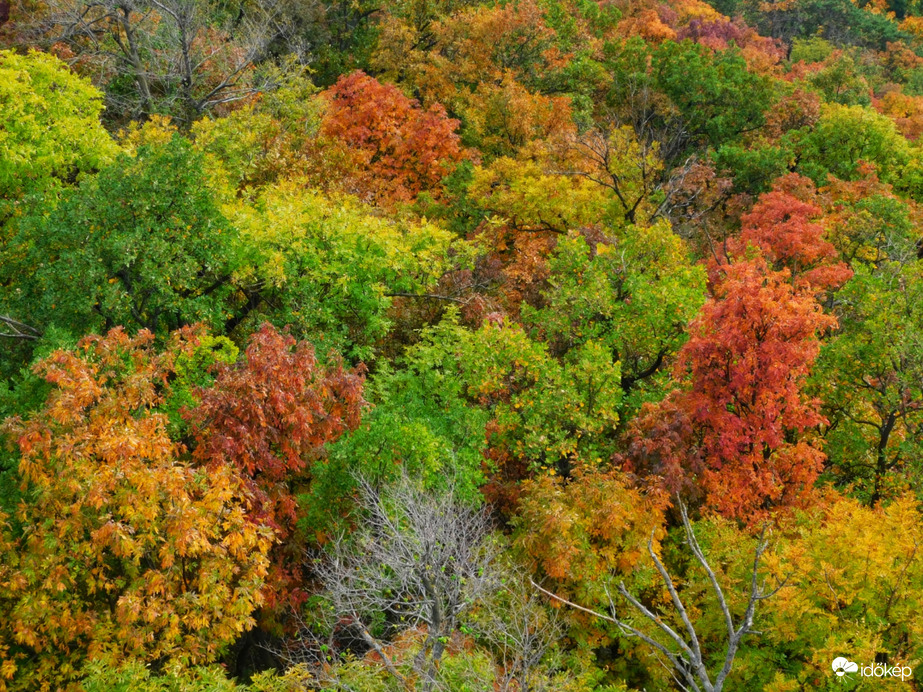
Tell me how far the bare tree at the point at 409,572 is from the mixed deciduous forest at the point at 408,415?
0.12 m

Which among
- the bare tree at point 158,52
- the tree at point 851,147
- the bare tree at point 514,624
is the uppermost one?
the bare tree at point 158,52

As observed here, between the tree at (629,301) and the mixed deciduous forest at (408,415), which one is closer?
the mixed deciduous forest at (408,415)

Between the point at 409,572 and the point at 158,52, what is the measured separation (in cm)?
2839

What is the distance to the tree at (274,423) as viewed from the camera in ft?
47.1

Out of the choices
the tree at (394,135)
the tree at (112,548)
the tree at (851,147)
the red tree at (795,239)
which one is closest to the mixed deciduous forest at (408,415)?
the tree at (112,548)

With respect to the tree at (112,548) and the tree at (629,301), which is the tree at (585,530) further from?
the tree at (112,548)

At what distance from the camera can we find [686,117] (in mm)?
40688

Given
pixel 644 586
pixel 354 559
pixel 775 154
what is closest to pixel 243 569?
pixel 354 559

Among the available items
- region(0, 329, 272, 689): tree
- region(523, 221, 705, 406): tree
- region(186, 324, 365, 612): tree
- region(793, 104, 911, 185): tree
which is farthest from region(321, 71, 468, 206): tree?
region(0, 329, 272, 689): tree

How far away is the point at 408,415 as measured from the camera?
59.3 ft

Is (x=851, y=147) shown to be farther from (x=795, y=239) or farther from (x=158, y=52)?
(x=158, y=52)

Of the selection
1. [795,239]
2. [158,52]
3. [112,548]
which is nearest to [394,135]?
[158,52]

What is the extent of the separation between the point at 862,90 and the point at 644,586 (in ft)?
137

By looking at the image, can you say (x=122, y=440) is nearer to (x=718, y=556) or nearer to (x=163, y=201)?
(x=163, y=201)
